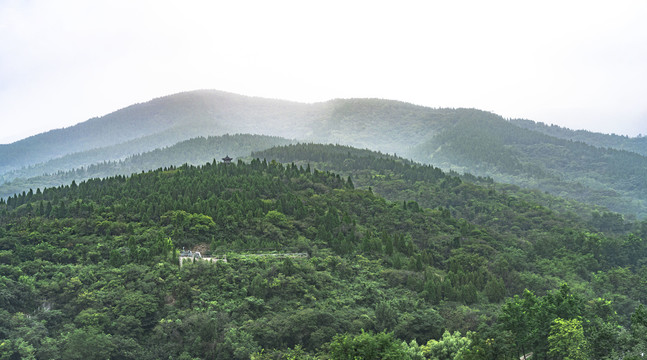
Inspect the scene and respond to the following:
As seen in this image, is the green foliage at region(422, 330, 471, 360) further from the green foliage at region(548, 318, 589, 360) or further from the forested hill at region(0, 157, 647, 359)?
the green foliage at region(548, 318, 589, 360)

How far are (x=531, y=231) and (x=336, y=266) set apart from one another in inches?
2122

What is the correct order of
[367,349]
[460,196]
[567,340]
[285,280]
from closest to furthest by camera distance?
[367,349]
[567,340]
[285,280]
[460,196]

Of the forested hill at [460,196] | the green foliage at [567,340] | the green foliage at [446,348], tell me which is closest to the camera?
the green foliage at [567,340]

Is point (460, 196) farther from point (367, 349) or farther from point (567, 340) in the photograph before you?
point (367, 349)

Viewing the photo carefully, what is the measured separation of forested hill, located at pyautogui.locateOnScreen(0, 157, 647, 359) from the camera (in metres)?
45.9

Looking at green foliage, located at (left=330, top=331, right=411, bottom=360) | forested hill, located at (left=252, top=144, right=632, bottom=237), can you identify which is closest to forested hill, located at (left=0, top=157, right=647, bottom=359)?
green foliage, located at (left=330, top=331, right=411, bottom=360)

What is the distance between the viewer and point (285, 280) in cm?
5684

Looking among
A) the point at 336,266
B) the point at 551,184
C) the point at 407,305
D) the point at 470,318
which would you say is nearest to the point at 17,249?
the point at 336,266

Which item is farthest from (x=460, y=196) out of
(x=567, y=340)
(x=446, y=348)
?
(x=567, y=340)

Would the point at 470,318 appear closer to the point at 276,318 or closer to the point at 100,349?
the point at 276,318

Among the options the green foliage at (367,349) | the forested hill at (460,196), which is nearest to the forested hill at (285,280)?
the green foliage at (367,349)

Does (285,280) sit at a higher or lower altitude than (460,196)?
lower

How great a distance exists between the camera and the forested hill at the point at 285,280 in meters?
45.9

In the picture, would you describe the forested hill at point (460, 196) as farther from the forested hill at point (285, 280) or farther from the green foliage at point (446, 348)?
the green foliage at point (446, 348)
